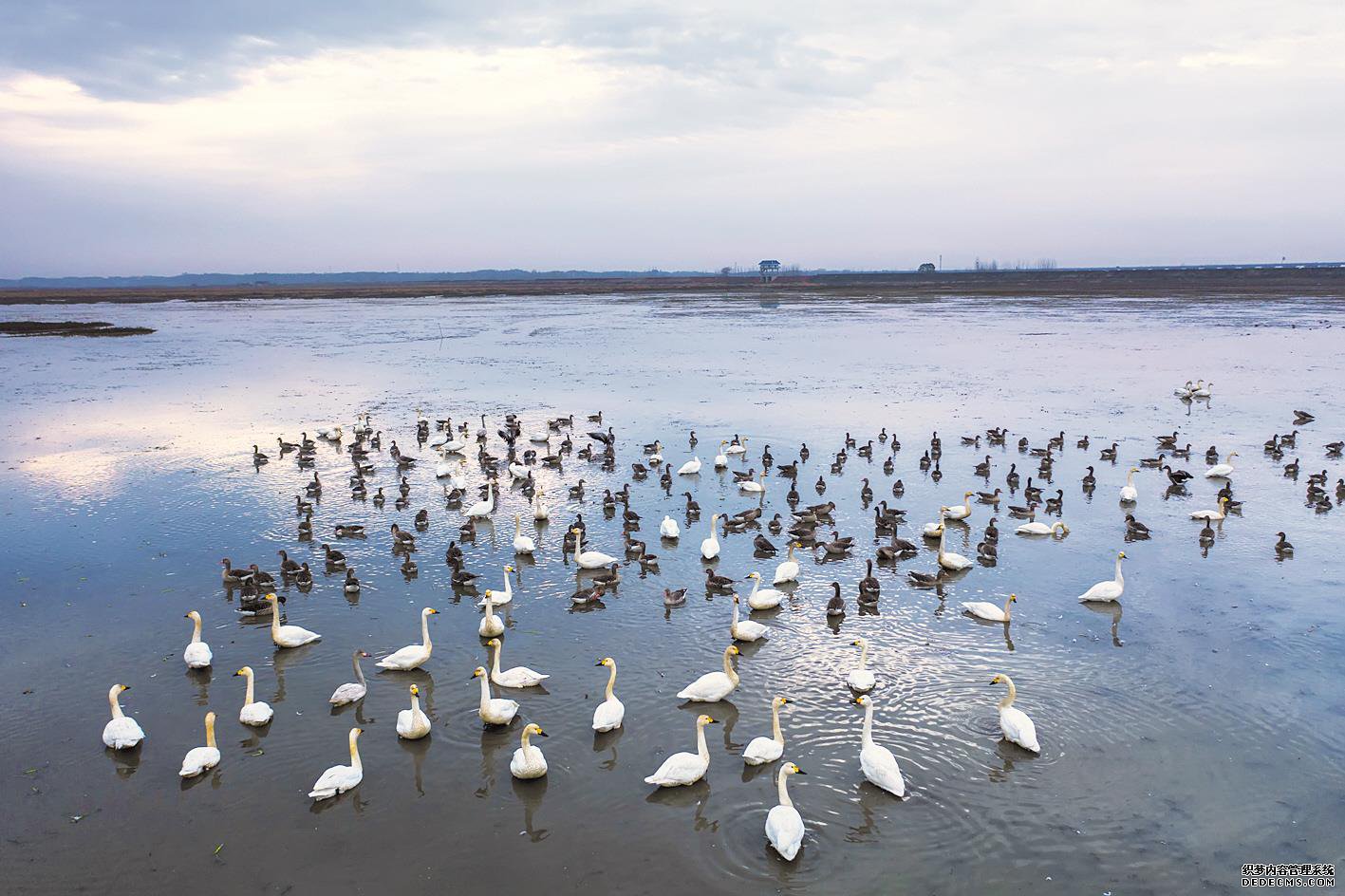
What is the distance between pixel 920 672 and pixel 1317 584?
7820 mm

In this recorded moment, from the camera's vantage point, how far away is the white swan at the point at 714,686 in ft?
37.9

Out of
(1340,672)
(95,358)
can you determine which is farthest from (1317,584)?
(95,358)

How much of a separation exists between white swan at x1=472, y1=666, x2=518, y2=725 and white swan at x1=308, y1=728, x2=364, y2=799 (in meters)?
1.62

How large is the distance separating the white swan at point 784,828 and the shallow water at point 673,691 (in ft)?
0.57

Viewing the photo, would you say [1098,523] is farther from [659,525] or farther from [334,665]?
[334,665]

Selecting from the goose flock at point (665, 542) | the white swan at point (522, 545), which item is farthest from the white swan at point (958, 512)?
the white swan at point (522, 545)

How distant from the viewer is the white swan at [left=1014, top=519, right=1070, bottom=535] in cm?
1809

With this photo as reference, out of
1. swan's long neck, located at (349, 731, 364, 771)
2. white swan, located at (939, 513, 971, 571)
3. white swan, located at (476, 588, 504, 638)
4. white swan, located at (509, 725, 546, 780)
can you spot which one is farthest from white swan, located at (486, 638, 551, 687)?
white swan, located at (939, 513, 971, 571)

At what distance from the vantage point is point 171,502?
66.8 ft

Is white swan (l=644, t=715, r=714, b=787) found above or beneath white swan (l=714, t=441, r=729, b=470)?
beneath

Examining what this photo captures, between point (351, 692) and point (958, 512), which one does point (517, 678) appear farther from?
point (958, 512)

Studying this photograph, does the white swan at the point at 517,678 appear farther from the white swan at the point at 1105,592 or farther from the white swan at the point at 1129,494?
the white swan at the point at 1129,494

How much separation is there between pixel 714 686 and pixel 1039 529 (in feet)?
31.8

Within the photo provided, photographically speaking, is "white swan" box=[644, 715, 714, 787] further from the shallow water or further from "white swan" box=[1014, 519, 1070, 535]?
"white swan" box=[1014, 519, 1070, 535]
